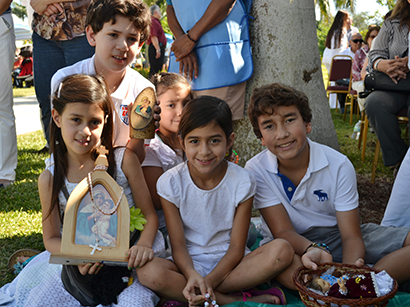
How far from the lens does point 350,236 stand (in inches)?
91.4

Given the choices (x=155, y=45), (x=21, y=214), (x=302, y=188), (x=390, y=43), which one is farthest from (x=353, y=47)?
(x=21, y=214)

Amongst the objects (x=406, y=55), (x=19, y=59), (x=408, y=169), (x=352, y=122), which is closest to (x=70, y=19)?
(x=408, y=169)

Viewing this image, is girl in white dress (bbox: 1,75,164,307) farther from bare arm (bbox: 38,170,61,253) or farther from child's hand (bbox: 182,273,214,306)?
child's hand (bbox: 182,273,214,306)

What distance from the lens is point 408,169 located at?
274 centimetres

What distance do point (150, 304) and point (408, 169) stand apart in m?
1.82

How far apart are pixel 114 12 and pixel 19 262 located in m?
1.65

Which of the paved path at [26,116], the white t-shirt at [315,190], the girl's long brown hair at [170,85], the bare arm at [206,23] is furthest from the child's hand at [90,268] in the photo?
the paved path at [26,116]

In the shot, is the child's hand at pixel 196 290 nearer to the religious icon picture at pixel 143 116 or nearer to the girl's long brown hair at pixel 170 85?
the religious icon picture at pixel 143 116

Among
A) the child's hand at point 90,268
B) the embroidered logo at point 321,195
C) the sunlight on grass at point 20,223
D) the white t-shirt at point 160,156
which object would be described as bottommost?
the sunlight on grass at point 20,223

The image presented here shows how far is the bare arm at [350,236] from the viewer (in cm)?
222

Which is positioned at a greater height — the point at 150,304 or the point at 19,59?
the point at 19,59

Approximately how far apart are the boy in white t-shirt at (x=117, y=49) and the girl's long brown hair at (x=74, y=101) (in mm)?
161

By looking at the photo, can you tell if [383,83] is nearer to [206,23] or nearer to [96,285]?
[206,23]

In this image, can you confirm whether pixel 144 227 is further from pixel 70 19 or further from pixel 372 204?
pixel 372 204
